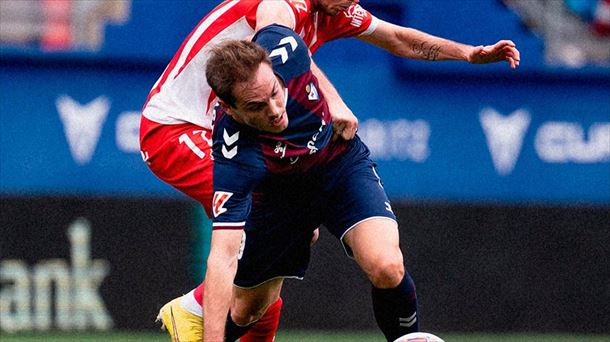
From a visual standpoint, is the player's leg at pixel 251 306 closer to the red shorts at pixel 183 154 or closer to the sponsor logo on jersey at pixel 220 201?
the red shorts at pixel 183 154

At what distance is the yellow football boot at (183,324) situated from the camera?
19.4ft

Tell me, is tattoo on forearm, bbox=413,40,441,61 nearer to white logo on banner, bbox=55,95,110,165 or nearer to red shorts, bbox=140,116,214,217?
red shorts, bbox=140,116,214,217

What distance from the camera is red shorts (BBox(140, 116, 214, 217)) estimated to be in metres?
5.90

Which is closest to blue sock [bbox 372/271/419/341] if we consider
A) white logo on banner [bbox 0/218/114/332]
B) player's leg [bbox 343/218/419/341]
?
player's leg [bbox 343/218/419/341]

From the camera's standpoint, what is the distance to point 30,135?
35.3 feet

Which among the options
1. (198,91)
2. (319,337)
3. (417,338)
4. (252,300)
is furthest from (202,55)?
(319,337)

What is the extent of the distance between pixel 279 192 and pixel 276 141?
→ 1.37ft

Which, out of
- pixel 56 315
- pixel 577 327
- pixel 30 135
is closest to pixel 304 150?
pixel 56 315

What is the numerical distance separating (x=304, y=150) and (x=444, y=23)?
6.09 metres

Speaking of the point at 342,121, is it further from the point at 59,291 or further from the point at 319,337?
the point at 59,291

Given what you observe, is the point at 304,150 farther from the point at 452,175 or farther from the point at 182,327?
the point at 452,175

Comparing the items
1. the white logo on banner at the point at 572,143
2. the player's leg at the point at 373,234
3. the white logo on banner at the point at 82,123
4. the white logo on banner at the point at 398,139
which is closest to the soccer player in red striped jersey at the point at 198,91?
the player's leg at the point at 373,234

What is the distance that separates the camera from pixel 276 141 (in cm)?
536

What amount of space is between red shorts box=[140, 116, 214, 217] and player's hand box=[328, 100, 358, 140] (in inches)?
22.8
